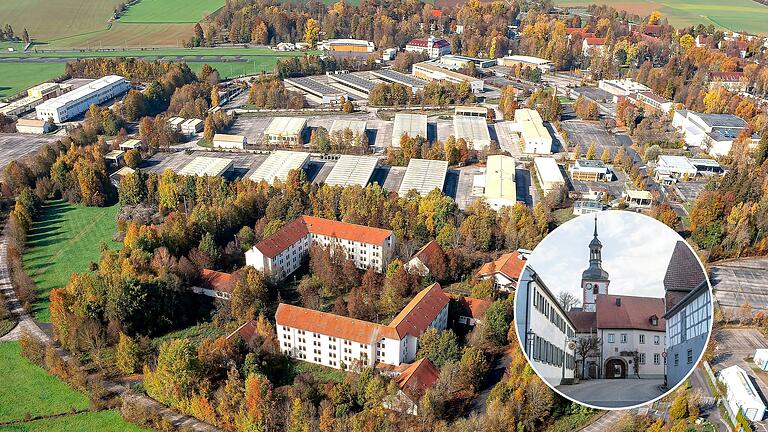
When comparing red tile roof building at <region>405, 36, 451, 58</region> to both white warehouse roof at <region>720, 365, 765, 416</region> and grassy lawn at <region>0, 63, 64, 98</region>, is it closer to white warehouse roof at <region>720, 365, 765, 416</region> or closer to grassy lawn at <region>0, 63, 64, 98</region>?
Answer: grassy lawn at <region>0, 63, 64, 98</region>

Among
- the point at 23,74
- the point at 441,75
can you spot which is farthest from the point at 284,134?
the point at 23,74

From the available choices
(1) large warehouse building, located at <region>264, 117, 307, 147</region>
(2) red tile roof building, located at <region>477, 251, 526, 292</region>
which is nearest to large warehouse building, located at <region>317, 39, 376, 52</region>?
(1) large warehouse building, located at <region>264, 117, 307, 147</region>

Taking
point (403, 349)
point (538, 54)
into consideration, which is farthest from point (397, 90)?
point (403, 349)

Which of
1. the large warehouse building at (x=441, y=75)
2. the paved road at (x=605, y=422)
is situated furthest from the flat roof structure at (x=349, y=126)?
the paved road at (x=605, y=422)

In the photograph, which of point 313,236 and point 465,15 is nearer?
point 313,236

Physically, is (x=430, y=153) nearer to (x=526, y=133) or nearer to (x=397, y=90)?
(x=526, y=133)

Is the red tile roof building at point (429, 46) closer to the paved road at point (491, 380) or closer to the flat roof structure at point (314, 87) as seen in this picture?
the flat roof structure at point (314, 87)
